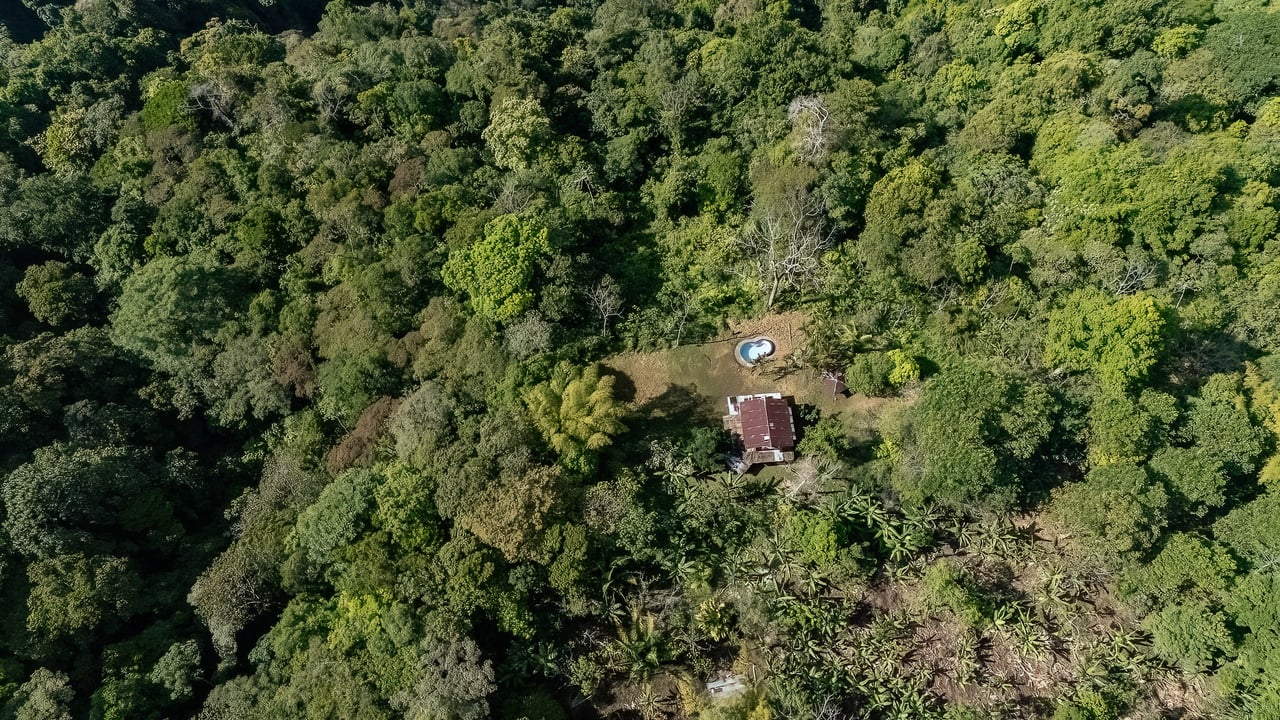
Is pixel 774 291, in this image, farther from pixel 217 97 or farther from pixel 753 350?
pixel 217 97

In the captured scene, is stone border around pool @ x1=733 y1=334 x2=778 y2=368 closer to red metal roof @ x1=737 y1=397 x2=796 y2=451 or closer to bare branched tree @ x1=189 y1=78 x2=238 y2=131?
red metal roof @ x1=737 y1=397 x2=796 y2=451

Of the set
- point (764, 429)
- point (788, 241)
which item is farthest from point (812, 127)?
point (764, 429)

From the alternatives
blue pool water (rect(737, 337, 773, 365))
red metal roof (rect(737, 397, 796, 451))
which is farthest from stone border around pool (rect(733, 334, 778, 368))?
red metal roof (rect(737, 397, 796, 451))

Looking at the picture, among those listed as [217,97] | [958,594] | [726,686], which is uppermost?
[217,97]

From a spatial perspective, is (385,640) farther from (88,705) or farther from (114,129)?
(114,129)

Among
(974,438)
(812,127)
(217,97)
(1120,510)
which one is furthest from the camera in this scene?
(217,97)
